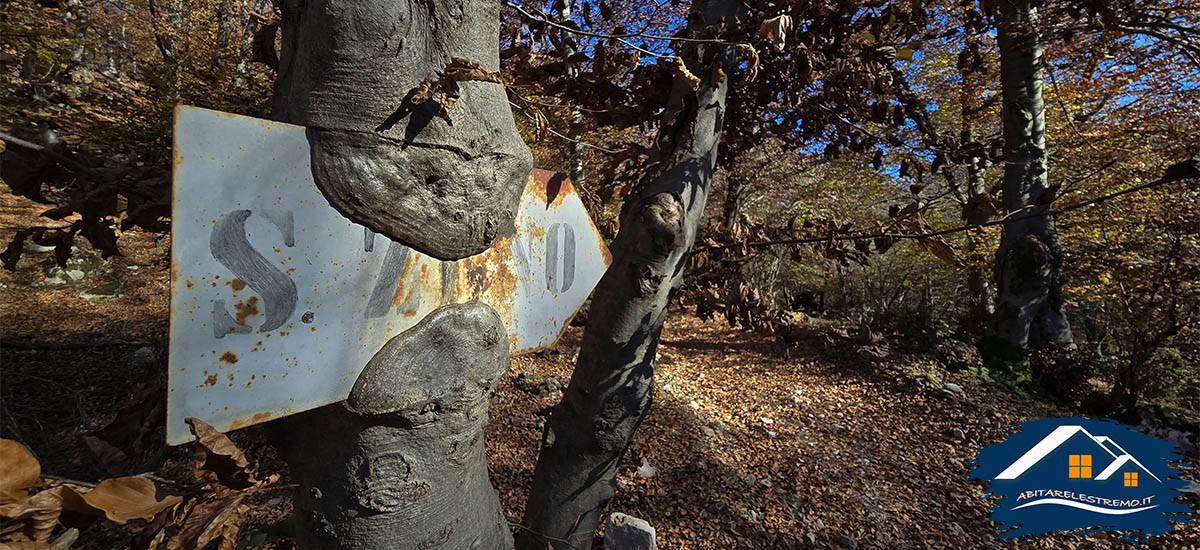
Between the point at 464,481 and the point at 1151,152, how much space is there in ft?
33.1

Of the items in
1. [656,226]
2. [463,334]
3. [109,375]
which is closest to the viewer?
[463,334]

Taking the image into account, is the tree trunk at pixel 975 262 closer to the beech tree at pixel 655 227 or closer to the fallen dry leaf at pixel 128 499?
the beech tree at pixel 655 227

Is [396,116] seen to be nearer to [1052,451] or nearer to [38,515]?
[38,515]

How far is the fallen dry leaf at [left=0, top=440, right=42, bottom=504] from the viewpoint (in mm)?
585

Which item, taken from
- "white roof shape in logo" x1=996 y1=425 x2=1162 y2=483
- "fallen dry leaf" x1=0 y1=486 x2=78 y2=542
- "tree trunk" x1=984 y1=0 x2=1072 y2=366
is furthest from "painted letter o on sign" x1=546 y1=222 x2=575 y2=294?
"tree trunk" x1=984 y1=0 x2=1072 y2=366

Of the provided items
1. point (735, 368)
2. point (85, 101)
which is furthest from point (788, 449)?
point (85, 101)

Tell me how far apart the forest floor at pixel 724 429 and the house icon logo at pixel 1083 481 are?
3.9 inches

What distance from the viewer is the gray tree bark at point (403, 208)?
720 mm

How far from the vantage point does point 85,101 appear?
20.2 ft

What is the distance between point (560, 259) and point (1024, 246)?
705cm

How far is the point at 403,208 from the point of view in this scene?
75 centimetres

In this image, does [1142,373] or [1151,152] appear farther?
[1151,152]

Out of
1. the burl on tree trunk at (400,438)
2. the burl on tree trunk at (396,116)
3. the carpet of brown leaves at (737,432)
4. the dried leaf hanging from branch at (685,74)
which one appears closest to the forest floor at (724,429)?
the carpet of brown leaves at (737,432)

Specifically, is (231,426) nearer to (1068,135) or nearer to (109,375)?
(109,375)
